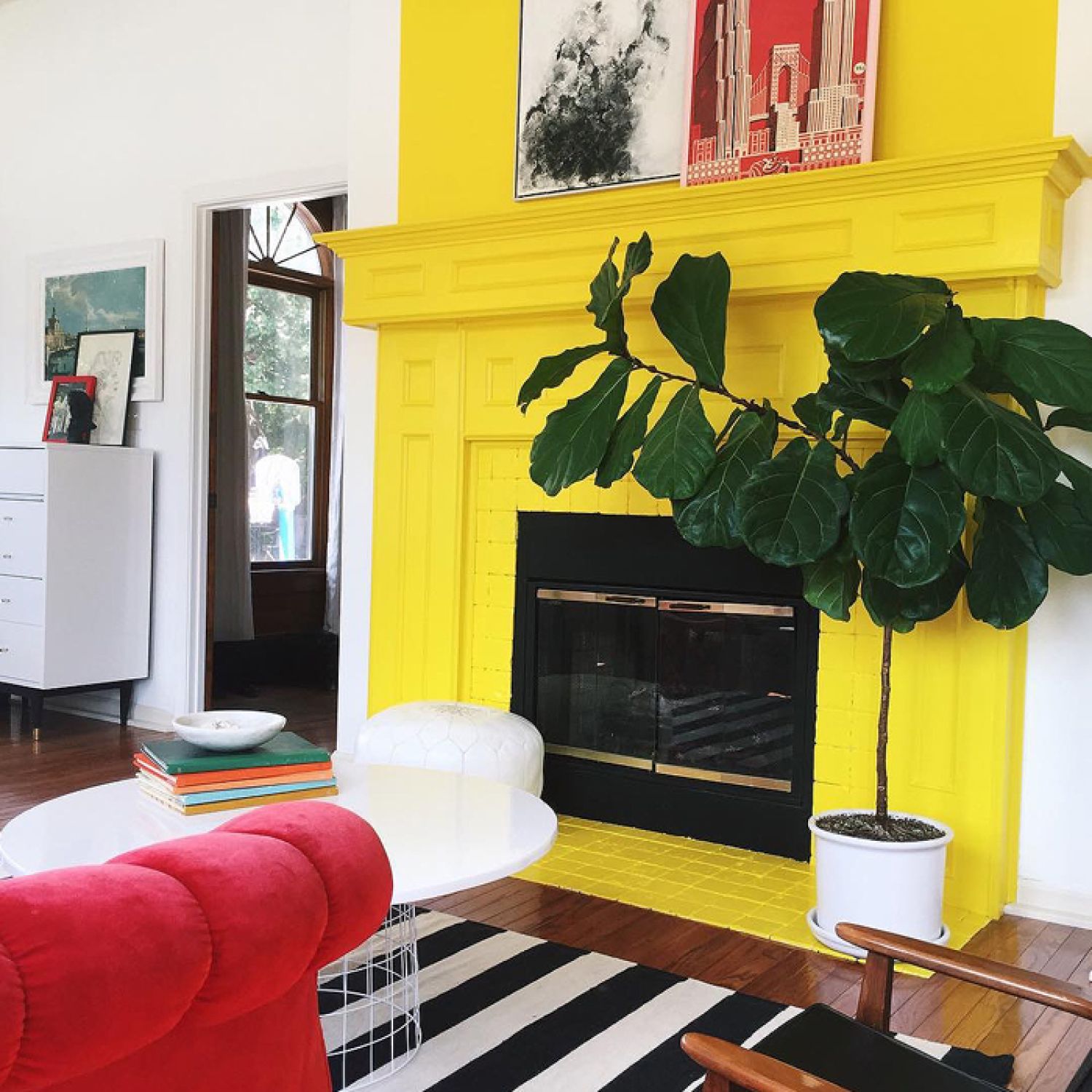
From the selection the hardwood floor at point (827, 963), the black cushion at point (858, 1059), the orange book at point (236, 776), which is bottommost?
the hardwood floor at point (827, 963)

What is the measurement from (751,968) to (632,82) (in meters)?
2.52

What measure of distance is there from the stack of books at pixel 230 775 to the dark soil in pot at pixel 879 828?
52.3 inches

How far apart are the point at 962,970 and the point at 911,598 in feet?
4.76

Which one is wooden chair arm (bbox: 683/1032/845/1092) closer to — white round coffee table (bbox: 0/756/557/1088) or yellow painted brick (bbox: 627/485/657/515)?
white round coffee table (bbox: 0/756/557/1088)

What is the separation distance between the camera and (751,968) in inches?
107

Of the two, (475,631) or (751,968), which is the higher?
(475,631)

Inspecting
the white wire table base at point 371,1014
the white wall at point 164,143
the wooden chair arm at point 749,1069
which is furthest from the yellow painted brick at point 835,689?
the white wall at point 164,143

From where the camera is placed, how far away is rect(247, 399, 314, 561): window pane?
677 cm

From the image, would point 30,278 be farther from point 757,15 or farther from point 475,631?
point 757,15

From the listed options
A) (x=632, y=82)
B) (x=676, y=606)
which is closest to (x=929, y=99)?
(x=632, y=82)

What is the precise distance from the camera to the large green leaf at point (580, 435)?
3.15 meters

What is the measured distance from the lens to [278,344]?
6871 mm

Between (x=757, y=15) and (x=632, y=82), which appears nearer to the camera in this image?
(x=757, y=15)

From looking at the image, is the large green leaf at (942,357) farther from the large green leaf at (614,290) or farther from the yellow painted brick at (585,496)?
the yellow painted brick at (585,496)
